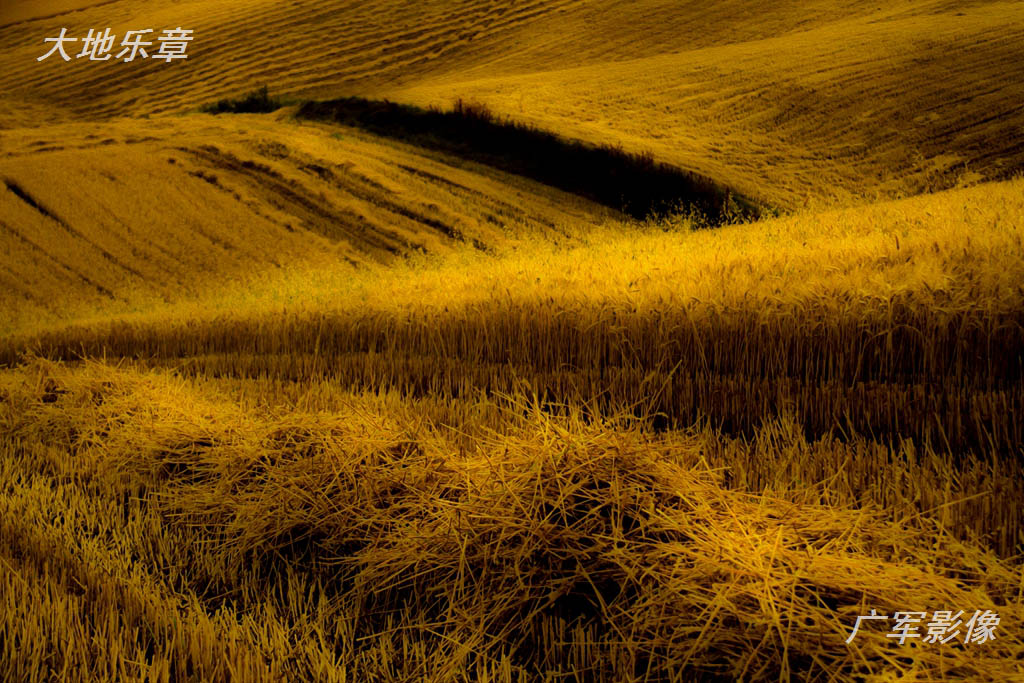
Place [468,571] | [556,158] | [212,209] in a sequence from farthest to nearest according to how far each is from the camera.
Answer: [556,158] < [212,209] < [468,571]

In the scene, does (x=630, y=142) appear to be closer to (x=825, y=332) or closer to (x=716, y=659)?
(x=825, y=332)

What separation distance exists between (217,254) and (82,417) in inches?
263

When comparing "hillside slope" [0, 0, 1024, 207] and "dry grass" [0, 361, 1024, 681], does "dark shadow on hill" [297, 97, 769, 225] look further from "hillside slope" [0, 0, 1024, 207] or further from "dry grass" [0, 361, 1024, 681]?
"dry grass" [0, 361, 1024, 681]

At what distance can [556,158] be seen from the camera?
1398 cm

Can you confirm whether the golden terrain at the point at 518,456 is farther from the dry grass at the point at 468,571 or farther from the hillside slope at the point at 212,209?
the hillside slope at the point at 212,209

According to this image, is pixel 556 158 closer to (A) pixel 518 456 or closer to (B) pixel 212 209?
(B) pixel 212 209

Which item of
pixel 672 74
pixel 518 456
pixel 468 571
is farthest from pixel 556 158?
pixel 468 571

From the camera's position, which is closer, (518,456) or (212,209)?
(518,456)

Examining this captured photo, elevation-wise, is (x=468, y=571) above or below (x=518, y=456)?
below

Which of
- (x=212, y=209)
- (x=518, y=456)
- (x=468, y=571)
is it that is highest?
(x=518, y=456)

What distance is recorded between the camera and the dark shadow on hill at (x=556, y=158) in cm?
1248

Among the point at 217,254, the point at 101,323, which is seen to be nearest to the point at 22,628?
the point at 101,323

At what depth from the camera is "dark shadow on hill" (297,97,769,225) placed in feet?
40.9

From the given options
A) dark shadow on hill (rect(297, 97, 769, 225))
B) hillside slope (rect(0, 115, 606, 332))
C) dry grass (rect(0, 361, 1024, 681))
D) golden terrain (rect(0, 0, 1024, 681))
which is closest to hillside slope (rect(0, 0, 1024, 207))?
dark shadow on hill (rect(297, 97, 769, 225))
